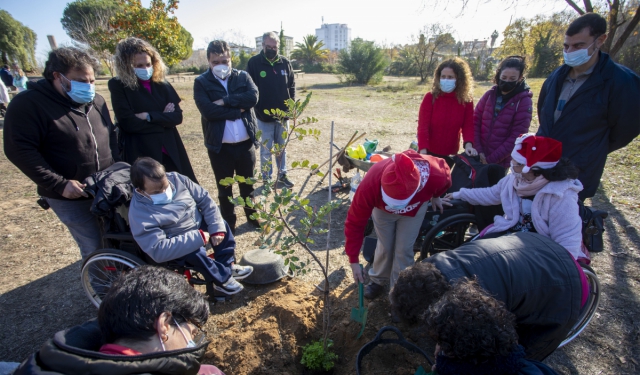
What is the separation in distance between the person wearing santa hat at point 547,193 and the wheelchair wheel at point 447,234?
492 millimetres

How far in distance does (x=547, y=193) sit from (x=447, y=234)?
107cm

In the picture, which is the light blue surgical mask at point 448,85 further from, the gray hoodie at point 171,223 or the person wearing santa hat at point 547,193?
the gray hoodie at point 171,223

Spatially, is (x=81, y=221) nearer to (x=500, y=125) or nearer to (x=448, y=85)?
(x=448, y=85)

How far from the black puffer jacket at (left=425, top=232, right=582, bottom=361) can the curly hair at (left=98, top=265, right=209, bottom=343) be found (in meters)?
1.09

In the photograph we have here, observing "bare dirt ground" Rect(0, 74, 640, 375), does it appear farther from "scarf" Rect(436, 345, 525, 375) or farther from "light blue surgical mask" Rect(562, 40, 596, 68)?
"light blue surgical mask" Rect(562, 40, 596, 68)

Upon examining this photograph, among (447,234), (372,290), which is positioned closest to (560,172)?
(447,234)

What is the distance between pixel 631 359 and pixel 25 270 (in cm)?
506

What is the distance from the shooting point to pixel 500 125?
3314 mm

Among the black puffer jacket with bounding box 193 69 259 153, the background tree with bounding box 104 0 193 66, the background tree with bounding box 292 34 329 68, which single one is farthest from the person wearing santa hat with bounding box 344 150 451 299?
the background tree with bounding box 292 34 329 68

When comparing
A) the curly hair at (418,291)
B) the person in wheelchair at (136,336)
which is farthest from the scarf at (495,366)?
the person in wheelchair at (136,336)

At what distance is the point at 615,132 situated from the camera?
8.19 feet

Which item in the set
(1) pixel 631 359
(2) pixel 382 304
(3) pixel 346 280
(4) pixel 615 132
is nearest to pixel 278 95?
(3) pixel 346 280

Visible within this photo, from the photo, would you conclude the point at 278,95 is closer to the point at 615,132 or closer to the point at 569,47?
the point at 569,47

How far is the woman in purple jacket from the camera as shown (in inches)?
126
